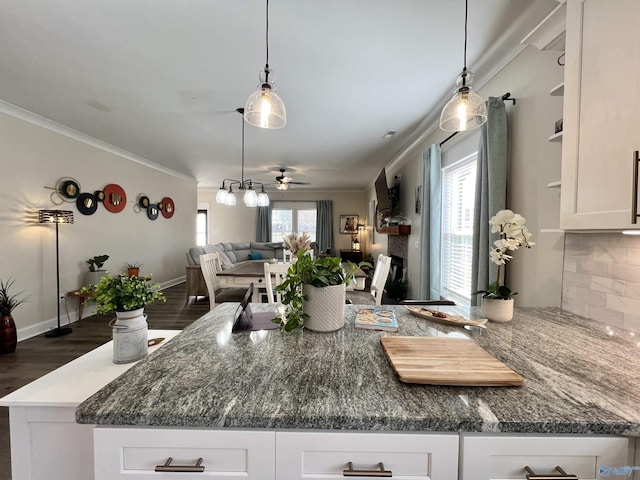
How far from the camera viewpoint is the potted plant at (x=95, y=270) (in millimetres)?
3790

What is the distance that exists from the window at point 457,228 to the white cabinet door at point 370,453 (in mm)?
2198

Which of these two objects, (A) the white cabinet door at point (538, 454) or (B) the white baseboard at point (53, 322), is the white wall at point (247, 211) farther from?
(A) the white cabinet door at point (538, 454)

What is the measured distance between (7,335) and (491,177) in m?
4.54

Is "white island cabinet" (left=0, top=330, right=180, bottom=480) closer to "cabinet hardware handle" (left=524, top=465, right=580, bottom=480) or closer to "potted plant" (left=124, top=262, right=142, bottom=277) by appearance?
"cabinet hardware handle" (left=524, top=465, right=580, bottom=480)

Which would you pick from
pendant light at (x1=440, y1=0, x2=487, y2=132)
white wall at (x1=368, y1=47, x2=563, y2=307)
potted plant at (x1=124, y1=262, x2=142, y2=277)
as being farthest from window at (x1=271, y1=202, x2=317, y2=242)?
pendant light at (x1=440, y1=0, x2=487, y2=132)

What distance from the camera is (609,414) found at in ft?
1.96

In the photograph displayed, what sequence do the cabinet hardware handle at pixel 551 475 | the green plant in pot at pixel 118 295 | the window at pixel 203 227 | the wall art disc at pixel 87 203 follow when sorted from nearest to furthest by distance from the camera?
the cabinet hardware handle at pixel 551 475
the green plant in pot at pixel 118 295
the wall art disc at pixel 87 203
the window at pixel 203 227

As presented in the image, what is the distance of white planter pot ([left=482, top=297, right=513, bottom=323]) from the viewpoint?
121 centimetres

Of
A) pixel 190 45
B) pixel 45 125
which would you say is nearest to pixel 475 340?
pixel 190 45

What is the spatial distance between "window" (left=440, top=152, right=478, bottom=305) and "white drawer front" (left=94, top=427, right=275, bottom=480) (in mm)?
2416

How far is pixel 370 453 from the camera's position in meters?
0.60

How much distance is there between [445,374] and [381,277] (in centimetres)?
187

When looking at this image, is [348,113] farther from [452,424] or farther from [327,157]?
[452,424]

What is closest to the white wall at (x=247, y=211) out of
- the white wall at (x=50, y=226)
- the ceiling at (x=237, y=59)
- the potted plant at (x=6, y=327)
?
the white wall at (x=50, y=226)
